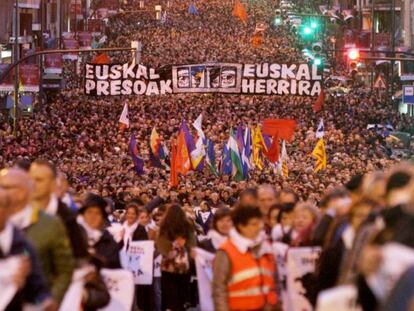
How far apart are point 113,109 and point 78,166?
68.2 ft

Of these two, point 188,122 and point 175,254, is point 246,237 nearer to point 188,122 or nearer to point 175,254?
point 175,254

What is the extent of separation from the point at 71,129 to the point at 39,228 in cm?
4077

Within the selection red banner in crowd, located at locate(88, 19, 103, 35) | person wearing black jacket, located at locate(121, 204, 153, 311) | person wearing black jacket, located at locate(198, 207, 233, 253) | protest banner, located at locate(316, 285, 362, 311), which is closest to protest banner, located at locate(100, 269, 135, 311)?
person wearing black jacket, located at locate(198, 207, 233, 253)

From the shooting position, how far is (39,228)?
919cm

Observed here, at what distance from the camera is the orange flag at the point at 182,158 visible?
32719 millimetres

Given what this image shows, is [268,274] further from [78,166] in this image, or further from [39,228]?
[78,166]

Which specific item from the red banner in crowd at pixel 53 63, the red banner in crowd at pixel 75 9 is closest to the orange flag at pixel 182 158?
the red banner in crowd at pixel 53 63

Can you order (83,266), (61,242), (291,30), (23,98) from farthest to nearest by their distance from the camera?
(291,30), (23,98), (83,266), (61,242)

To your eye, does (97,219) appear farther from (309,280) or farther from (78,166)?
(78,166)

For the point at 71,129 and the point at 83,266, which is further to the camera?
the point at 71,129

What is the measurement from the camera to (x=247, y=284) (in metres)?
10.3

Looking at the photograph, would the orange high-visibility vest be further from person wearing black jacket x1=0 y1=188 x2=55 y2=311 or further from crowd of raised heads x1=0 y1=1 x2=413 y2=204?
crowd of raised heads x1=0 y1=1 x2=413 y2=204

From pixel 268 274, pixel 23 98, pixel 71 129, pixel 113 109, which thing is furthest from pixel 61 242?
pixel 23 98

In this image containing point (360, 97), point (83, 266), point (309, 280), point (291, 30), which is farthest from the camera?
point (291, 30)
